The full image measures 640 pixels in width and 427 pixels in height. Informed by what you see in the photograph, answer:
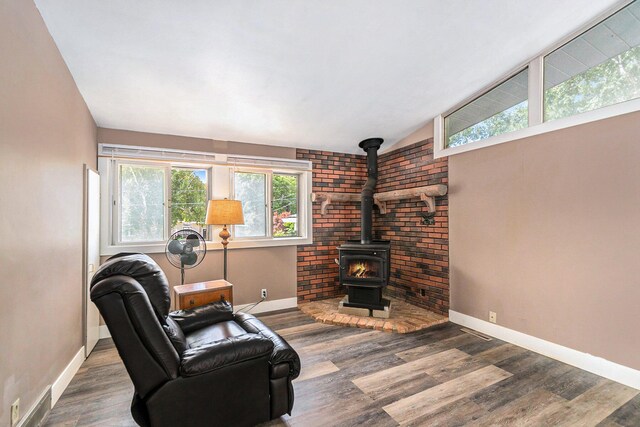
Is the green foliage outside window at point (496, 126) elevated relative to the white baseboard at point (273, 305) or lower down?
elevated

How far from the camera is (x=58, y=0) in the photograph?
69.1 inches

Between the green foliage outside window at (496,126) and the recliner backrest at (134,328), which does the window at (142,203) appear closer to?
the recliner backrest at (134,328)

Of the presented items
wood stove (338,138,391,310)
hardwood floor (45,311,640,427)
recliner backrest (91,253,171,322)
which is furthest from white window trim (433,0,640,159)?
recliner backrest (91,253,171,322)

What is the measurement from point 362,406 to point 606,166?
2687 mm

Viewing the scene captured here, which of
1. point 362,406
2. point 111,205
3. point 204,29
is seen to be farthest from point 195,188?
point 362,406

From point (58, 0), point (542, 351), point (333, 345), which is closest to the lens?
point (58, 0)

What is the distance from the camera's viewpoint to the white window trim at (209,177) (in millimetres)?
3219

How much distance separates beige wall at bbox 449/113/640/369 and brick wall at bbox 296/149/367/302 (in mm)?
1668

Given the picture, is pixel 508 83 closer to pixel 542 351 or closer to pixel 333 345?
pixel 542 351

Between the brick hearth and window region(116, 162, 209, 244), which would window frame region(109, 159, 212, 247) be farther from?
the brick hearth

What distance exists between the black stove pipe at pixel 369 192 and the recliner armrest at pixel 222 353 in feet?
7.97

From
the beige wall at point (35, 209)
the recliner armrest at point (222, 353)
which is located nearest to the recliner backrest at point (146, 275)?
the recliner armrest at point (222, 353)

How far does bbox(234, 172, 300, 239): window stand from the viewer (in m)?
4.04

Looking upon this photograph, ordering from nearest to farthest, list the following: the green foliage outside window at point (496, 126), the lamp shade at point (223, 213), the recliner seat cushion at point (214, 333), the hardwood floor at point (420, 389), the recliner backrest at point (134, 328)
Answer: the recliner backrest at point (134, 328) → the hardwood floor at point (420, 389) → the recliner seat cushion at point (214, 333) → the green foliage outside window at point (496, 126) → the lamp shade at point (223, 213)
